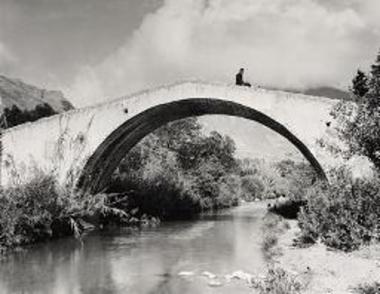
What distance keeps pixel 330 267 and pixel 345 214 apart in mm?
2636

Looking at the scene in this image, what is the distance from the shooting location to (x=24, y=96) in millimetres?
60969

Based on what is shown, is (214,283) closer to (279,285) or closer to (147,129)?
(279,285)

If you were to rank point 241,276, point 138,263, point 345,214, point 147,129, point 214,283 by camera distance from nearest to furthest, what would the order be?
1. point 214,283
2. point 241,276
3. point 345,214
4. point 138,263
5. point 147,129

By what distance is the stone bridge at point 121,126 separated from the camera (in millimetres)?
19625

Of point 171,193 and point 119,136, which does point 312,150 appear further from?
point 171,193

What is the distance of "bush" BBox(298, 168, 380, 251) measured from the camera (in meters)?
14.5

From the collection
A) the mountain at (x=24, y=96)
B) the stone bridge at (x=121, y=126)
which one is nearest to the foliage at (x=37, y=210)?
the stone bridge at (x=121, y=126)

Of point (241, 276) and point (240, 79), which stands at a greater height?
point (240, 79)

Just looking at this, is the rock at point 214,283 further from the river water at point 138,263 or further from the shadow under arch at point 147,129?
the shadow under arch at point 147,129

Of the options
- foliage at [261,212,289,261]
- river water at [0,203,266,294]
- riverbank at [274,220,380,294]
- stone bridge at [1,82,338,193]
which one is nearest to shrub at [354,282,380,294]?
riverbank at [274,220,380,294]

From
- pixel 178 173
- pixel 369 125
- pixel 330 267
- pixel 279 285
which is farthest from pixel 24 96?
pixel 279 285

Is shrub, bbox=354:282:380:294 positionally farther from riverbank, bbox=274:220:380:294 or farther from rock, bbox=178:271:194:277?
rock, bbox=178:271:194:277

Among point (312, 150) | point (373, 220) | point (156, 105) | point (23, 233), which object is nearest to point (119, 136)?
point (156, 105)

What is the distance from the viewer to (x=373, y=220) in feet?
47.5
